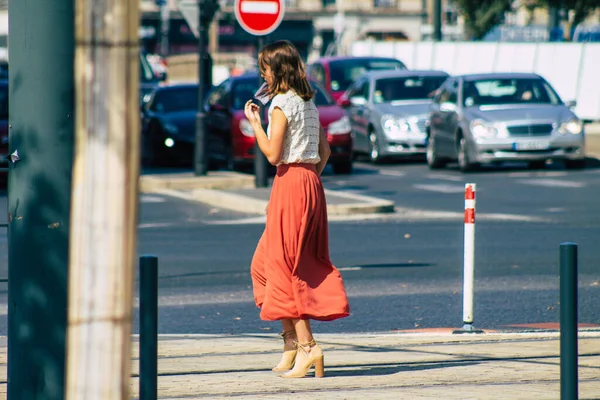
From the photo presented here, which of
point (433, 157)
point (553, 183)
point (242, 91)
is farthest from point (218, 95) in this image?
point (553, 183)

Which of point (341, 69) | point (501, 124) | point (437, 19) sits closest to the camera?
point (501, 124)

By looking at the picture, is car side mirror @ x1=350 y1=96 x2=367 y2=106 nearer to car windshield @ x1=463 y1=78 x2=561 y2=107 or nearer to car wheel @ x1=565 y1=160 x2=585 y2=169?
car windshield @ x1=463 y1=78 x2=561 y2=107

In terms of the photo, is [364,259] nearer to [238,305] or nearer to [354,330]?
[238,305]

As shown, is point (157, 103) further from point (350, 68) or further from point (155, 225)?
point (155, 225)

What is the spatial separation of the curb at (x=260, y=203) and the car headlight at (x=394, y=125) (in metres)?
5.36

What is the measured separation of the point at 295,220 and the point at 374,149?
17.5m

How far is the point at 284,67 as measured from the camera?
20.8ft

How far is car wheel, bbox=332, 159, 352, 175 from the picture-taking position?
21422 millimetres

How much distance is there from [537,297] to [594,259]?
2080 millimetres

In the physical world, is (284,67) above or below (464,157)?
above

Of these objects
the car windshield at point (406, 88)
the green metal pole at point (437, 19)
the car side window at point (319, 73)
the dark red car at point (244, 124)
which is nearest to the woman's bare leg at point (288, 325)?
the dark red car at point (244, 124)

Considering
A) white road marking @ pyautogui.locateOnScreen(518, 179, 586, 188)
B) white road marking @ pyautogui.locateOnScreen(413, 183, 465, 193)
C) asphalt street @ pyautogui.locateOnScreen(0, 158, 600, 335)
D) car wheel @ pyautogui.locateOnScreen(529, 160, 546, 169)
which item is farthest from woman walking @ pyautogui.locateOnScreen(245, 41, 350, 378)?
car wheel @ pyautogui.locateOnScreen(529, 160, 546, 169)

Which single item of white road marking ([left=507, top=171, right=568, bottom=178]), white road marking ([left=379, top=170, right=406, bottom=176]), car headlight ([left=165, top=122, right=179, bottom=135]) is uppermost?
car headlight ([left=165, top=122, right=179, bottom=135])

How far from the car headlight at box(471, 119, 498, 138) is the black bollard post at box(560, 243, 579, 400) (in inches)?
641
